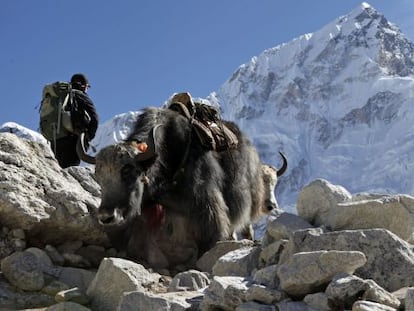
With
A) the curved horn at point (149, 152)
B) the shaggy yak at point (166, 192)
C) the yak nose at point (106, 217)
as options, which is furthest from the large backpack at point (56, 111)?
the yak nose at point (106, 217)

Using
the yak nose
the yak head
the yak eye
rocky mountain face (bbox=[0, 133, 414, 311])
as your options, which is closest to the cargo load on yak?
the yak head

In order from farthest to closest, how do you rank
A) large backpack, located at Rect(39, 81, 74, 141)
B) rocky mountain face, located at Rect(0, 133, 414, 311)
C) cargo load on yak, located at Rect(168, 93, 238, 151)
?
large backpack, located at Rect(39, 81, 74, 141) < cargo load on yak, located at Rect(168, 93, 238, 151) < rocky mountain face, located at Rect(0, 133, 414, 311)

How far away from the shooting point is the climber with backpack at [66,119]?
24.7ft

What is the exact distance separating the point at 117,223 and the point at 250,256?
1.61 metres

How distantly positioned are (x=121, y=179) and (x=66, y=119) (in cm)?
182

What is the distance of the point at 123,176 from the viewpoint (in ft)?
19.9

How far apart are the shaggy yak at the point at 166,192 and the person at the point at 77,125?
3.48 feet

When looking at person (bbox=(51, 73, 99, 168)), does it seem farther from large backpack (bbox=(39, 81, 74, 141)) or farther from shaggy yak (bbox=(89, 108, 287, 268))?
shaggy yak (bbox=(89, 108, 287, 268))

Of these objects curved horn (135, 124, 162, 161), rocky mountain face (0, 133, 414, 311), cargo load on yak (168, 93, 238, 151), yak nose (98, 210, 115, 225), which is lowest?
rocky mountain face (0, 133, 414, 311)

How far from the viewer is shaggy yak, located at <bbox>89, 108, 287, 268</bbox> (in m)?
6.04

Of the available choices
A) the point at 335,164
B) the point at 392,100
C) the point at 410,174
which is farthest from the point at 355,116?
the point at 410,174

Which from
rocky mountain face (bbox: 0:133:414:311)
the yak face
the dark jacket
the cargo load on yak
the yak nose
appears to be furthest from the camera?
the dark jacket

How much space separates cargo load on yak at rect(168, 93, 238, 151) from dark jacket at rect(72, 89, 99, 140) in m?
0.96

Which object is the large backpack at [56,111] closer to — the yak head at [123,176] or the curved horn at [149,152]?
the yak head at [123,176]
